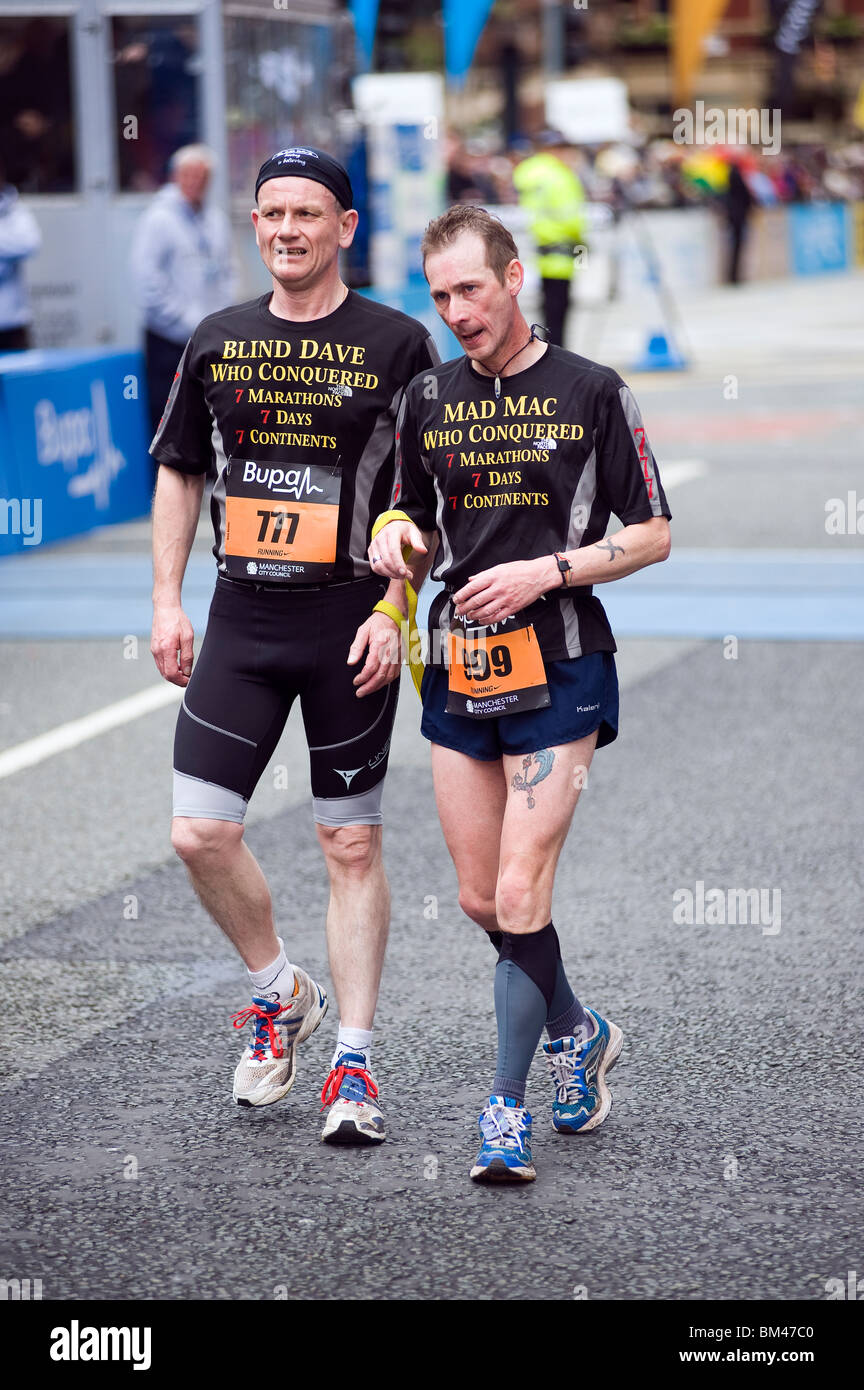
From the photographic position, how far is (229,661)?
4.20 meters

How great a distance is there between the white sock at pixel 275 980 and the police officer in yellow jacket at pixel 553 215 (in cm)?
1434

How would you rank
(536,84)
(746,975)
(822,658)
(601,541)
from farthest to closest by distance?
(536,84), (822,658), (746,975), (601,541)

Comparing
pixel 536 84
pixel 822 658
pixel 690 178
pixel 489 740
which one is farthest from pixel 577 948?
pixel 536 84

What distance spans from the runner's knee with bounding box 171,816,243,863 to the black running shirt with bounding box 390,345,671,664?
608 millimetres

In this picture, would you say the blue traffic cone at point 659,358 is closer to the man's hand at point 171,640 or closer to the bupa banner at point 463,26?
the bupa banner at point 463,26

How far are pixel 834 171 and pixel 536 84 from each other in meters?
28.7

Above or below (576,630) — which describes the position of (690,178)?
→ above

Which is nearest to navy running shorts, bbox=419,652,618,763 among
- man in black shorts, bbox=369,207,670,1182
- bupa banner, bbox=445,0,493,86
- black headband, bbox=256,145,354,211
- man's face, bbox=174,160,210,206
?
man in black shorts, bbox=369,207,670,1182

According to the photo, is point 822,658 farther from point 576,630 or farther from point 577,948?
point 576,630

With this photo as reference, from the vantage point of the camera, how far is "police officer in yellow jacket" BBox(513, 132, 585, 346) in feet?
59.6

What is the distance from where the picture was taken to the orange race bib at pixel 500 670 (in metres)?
3.94

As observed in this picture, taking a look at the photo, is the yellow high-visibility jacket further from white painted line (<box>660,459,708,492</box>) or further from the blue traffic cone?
white painted line (<box>660,459,708,492</box>)

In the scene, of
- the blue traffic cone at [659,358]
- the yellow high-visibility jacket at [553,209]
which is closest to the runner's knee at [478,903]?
the yellow high-visibility jacket at [553,209]

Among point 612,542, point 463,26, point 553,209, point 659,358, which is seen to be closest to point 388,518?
point 612,542
